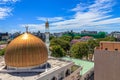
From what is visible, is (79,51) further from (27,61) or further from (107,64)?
(107,64)

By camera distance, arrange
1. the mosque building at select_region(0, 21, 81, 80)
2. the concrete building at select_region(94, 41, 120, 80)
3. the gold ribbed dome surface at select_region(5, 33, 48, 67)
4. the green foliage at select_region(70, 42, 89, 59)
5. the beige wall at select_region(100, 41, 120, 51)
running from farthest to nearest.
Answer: the green foliage at select_region(70, 42, 89, 59), the gold ribbed dome surface at select_region(5, 33, 48, 67), the mosque building at select_region(0, 21, 81, 80), the beige wall at select_region(100, 41, 120, 51), the concrete building at select_region(94, 41, 120, 80)

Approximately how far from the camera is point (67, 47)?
35.7 metres

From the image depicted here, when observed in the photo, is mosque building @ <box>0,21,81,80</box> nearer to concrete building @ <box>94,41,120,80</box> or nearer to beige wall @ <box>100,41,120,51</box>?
concrete building @ <box>94,41,120,80</box>

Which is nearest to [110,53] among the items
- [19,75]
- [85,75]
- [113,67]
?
[113,67]

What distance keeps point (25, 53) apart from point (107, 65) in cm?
657

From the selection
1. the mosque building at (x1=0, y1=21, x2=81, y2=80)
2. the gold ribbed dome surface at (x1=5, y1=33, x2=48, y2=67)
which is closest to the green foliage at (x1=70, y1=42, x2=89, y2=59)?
the mosque building at (x1=0, y1=21, x2=81, y2=80)

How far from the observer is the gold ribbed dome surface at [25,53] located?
12.5 m

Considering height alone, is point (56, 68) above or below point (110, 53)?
below

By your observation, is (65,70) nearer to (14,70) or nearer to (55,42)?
(14,70)

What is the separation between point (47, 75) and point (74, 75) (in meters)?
4.23

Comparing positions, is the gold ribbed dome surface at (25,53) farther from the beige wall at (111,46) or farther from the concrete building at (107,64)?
the beige wall at (111,46)

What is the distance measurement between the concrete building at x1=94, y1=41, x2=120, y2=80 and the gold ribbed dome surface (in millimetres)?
5045

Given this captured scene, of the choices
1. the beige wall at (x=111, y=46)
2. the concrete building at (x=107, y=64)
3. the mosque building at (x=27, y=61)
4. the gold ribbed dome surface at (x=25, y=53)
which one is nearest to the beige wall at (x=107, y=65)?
the concrete building at (x=107, y=64)

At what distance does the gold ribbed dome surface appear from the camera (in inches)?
493
